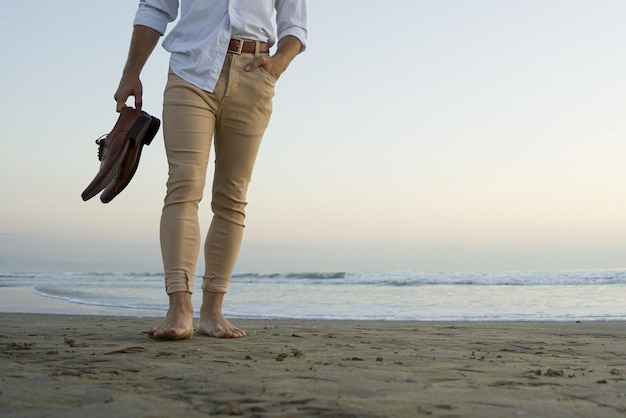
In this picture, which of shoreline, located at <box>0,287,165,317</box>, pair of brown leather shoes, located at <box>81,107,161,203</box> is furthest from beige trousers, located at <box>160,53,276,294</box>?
shoreline, located at <box>0,287,165,317</box>

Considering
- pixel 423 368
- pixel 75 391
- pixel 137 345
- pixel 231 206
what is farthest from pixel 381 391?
pixel 231 206

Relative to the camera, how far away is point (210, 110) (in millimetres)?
3188

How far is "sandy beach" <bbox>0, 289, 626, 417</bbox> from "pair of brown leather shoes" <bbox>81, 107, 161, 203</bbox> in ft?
2.35

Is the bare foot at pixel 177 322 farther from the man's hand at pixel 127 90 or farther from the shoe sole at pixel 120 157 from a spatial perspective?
the man's hand at pixel 127 90

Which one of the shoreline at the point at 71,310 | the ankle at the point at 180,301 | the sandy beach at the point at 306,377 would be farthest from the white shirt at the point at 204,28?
the shoreline at the point at 71,310

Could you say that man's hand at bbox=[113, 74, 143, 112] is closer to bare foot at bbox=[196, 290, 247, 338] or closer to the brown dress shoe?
the brown dress shoe

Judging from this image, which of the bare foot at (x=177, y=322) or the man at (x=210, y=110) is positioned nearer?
the bare foot at (x=177, y=322)

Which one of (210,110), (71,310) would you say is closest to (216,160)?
(210,110)

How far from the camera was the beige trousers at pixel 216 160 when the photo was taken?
307 cm

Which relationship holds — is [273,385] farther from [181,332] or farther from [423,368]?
[181,332]

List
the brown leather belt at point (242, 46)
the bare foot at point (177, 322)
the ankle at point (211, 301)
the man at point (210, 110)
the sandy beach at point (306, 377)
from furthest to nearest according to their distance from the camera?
the ankle at point (211, 301) → the brown leather belt at point (242, 46) → the man at point (210, 110) → the bare foot at point (177, 322) → the sandy beach at point (306, 377)

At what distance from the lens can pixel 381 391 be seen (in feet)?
6.05

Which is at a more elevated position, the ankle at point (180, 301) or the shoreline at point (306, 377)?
the ankle at point (180, 301)

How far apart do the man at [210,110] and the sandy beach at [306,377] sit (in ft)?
1.22
